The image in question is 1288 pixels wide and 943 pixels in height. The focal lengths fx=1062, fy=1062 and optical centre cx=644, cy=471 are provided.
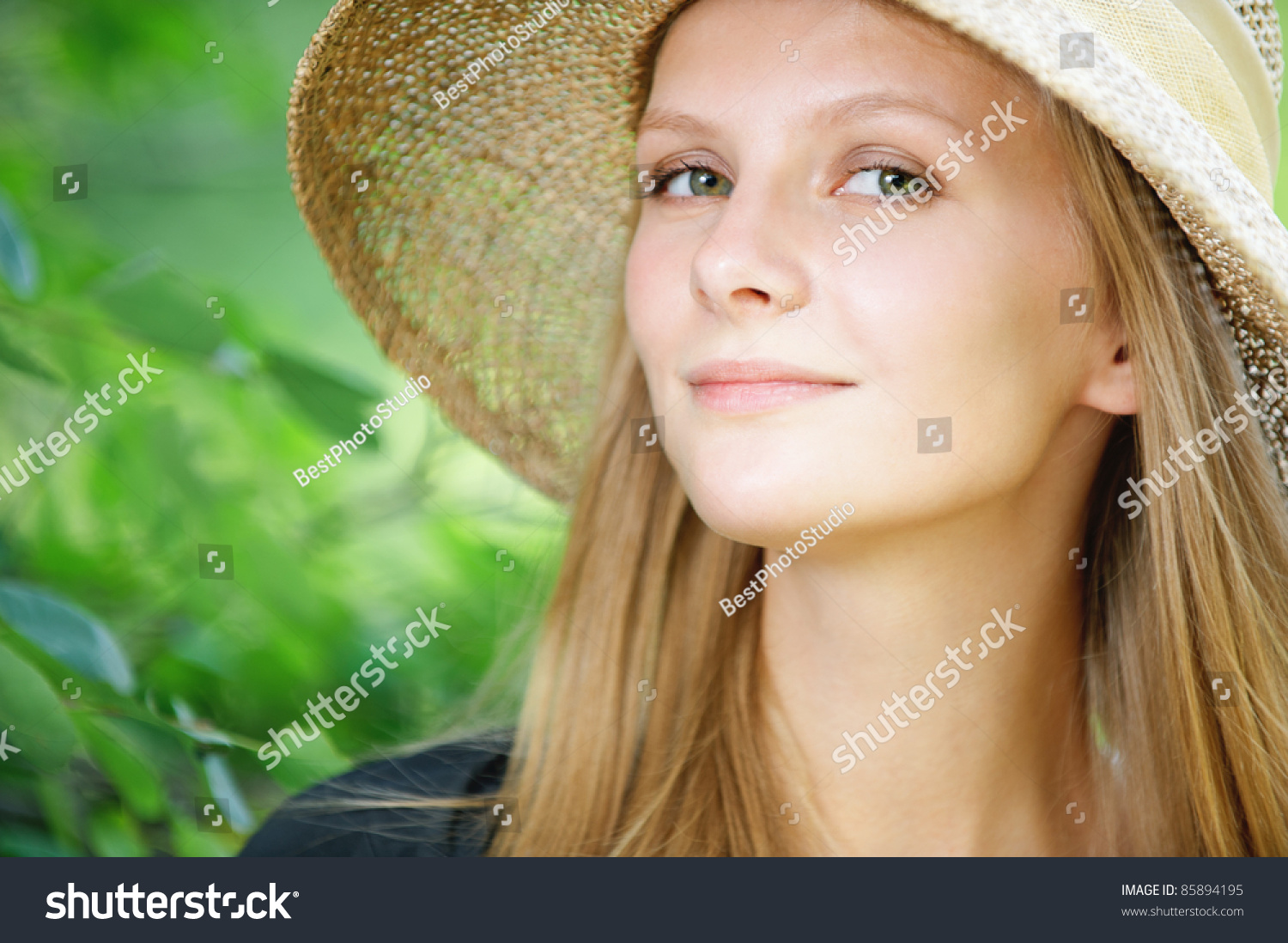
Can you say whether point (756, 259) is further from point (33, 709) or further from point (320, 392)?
point (33, 709)

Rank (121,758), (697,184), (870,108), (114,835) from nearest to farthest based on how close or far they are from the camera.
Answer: (870,108), (697,184), (121,758), (114,835)

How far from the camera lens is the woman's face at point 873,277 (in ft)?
2.19

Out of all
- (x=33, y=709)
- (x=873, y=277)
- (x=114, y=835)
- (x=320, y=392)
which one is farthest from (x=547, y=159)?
(x=114, y=835)

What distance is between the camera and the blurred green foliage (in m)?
1.00

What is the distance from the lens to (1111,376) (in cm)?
75

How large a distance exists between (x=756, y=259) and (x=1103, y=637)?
17.4 inches

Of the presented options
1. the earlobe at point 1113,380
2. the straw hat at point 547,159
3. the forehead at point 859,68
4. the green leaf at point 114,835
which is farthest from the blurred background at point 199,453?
the forehead at point 859,68

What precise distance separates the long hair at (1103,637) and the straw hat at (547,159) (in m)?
0.05

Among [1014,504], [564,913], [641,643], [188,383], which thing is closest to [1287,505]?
[1014,504]

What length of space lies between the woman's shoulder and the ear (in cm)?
57

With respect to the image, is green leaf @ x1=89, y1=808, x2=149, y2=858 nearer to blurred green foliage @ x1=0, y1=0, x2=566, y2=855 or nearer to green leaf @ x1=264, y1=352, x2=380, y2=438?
blurred green foliage @ x1=0, y1=0, x2=566, y2=855

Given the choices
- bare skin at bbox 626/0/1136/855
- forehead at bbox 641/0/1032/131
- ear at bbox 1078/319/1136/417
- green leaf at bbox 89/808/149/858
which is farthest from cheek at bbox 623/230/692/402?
green leaf at bbox 89/808/149/858

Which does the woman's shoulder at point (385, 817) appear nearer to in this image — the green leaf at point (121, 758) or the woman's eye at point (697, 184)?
the green leaf at point (121, 758)

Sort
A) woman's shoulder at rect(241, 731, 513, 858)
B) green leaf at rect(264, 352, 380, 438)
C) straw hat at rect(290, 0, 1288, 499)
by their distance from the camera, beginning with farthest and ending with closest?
green leaf at rect(264, 352, 380, 438)
woman's shoulder at rect(241, 731, 513, 858)
straw hat at rect(290, 0, 1288, 499)
